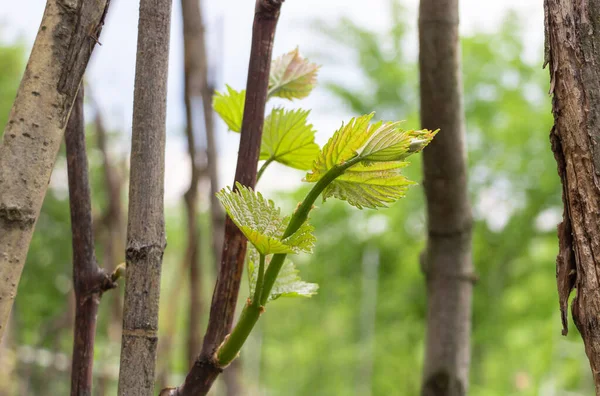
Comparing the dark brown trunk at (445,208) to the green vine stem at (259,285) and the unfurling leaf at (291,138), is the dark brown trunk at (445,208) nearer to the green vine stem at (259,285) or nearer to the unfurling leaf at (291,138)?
the unfurling leaf at (291,138)

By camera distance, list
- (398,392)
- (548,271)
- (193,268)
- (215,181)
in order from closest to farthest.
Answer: (215,181)
(193,268)
(548,271)
(398,392)

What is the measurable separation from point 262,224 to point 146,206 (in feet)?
0.25

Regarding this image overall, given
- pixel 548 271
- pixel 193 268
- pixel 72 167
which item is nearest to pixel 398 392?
pixel 548 271

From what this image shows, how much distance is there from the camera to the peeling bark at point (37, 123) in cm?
32

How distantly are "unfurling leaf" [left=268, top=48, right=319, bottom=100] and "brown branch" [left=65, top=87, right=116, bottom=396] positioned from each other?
0.14 meters

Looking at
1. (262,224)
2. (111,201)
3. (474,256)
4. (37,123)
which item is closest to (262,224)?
(262,224)

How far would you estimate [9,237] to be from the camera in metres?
0.32

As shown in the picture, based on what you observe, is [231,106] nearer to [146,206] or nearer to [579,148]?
[146,206]

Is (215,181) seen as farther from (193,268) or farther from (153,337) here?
(153,337)

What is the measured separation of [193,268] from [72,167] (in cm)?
138

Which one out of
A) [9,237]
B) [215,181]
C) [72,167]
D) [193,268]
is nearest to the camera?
[9,237]

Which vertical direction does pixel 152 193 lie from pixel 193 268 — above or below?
below

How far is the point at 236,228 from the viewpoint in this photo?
0.40 m

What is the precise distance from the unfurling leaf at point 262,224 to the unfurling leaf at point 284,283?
0.04 metres
